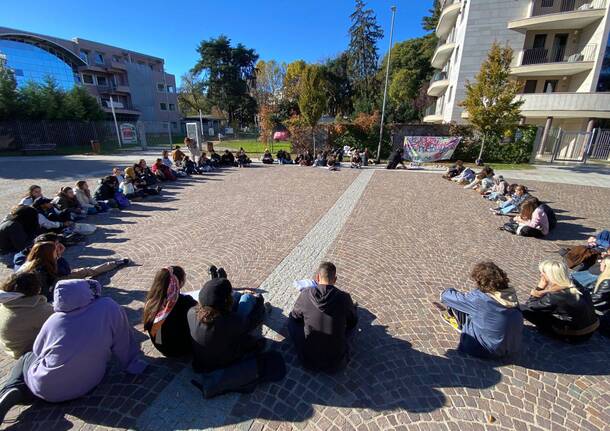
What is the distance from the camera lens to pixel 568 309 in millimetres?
3250

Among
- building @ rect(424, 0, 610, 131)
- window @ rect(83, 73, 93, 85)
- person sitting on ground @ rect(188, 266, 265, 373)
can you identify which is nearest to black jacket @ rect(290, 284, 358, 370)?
person sitting on ground @ rect(188, 266, 265, 373)

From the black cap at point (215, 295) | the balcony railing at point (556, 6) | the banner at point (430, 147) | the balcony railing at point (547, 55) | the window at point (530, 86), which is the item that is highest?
the balcony railing at point (556, 6)

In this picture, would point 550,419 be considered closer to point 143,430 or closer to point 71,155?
point 143,430

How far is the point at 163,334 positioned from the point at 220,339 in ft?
2.44

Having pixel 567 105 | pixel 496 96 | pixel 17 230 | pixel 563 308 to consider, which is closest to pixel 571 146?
pixel 567 105

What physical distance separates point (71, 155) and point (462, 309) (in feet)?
92.9

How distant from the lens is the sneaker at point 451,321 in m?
3.72

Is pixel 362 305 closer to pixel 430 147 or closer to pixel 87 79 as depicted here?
pixel 430 147

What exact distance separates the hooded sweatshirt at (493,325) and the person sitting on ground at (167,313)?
3121 mm

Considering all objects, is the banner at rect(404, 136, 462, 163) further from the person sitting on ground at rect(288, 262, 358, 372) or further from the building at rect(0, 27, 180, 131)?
the building at rect(0, 27, 180, 131)

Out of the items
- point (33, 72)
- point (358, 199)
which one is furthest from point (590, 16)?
point (33, 72)

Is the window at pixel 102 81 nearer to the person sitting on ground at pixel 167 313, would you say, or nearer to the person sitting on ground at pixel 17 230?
the person sitting on ground at pixel 17 230

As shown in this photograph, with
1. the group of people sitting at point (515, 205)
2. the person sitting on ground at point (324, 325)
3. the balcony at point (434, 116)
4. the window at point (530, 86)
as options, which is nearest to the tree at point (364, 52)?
the balcony at point (434, 116)

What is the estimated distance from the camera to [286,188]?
12039 millimetres
